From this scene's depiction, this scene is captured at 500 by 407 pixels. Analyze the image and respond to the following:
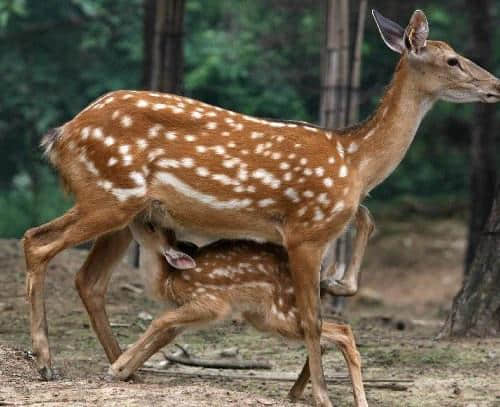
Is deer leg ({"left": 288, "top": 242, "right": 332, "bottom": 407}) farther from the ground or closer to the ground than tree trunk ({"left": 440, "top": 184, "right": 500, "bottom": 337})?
farther from the ground

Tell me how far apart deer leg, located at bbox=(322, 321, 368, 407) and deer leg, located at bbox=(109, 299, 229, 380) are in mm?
620

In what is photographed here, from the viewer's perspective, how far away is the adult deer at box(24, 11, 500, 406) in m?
7.32

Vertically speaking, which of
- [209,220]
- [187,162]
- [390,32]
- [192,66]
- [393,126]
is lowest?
[192,66]

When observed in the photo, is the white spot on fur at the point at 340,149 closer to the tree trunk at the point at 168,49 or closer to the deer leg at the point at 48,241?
the deer leg at the point at 48,241

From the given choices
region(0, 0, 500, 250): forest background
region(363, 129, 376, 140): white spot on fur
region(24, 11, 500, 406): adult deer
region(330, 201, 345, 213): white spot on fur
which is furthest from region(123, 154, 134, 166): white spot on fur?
region(0, 0, 500, 250): forest background

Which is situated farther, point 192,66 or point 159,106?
point 192,66

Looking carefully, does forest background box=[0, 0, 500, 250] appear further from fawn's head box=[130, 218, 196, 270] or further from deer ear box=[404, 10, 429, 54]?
fawn's head box=[130, 218, 196, 270]

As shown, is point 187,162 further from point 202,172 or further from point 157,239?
point 157,239

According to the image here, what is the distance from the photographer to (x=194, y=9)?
2222cm

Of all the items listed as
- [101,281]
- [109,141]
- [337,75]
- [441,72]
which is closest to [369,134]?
[441,72]

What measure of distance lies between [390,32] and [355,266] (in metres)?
1.47

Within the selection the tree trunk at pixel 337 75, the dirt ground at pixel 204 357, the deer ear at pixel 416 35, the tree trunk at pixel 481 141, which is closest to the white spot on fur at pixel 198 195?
the dirt ground at pixel 204 357

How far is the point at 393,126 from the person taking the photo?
25.4 feet

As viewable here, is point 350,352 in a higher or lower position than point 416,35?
lower
